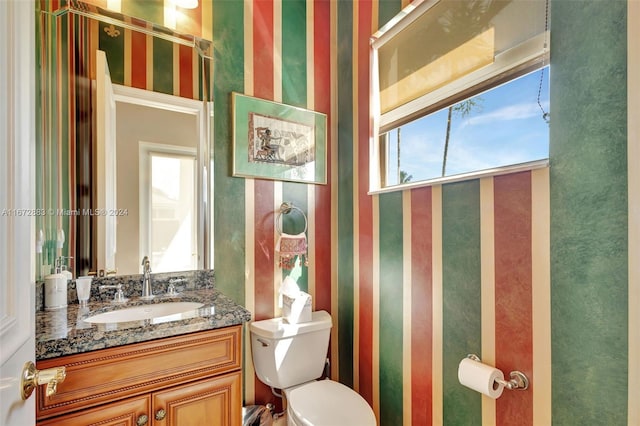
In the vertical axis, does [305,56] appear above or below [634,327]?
above

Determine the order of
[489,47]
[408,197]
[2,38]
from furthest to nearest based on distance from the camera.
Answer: [408,197]
[489,47]
[2,38]

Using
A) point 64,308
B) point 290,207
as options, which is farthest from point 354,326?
point 64,308

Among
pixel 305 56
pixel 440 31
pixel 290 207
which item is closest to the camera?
pixel 440 31

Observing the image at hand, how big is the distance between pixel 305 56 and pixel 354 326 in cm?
169

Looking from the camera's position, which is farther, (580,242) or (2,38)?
(580,242)

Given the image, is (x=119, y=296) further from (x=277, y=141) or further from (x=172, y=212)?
(x=277, y=141)

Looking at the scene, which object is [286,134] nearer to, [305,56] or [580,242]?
[305,56]

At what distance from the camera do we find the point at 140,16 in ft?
4.93

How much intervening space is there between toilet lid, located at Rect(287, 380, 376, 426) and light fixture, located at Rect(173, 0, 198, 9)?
200 cm

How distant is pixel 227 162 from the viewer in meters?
1.68

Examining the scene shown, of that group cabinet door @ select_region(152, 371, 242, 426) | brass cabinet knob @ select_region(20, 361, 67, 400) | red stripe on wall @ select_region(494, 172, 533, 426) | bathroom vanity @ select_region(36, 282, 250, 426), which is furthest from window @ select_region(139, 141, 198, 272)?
red stripe on wall @ select_region(494, 172, 533, 426)

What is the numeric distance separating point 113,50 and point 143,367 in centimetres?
139

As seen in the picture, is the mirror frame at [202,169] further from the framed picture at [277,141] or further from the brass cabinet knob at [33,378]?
the brass cabinet knob at [33,378]

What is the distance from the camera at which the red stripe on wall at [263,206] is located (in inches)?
68.9
